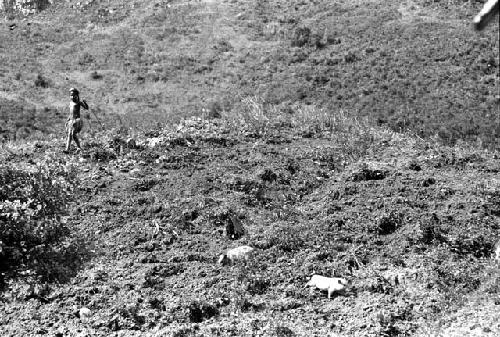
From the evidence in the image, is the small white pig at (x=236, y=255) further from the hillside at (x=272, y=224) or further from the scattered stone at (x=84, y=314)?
the scattered stone at (x=84, y=314)

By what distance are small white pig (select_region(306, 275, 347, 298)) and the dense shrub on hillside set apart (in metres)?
3.16

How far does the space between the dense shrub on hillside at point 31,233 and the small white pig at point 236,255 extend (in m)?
2.78

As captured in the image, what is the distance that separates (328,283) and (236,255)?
159 cm

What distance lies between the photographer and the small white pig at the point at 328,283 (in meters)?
7.63

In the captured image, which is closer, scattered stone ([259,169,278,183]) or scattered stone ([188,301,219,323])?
scattered stone ([188,301,219,323])

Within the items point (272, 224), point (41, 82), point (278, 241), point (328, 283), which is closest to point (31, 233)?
point (328, 283)

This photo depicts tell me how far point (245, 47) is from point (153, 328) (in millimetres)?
30483

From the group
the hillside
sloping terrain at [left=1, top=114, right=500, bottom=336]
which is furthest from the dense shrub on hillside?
sloping terrain at [left=1, top=114, right=500, bottom=336]

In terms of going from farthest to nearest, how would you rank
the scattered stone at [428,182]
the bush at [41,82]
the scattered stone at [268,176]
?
the bush at [41,82]
the scattered stone at [268,176]
the scattered stone at [428,182]

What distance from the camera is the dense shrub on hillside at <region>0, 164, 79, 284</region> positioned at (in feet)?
18.1

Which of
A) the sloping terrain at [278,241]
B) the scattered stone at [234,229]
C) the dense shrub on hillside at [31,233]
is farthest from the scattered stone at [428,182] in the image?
the dense shrub on hillside at [31,233]

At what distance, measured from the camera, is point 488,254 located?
834 centimetres

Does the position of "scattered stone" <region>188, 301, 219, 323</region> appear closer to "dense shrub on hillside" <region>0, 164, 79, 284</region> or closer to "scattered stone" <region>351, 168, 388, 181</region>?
"dense shrub on hillside" <region>0, 164, 79, 284</region>

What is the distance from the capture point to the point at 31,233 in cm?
555
